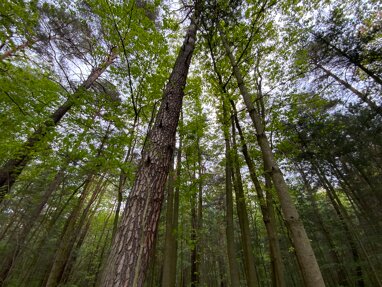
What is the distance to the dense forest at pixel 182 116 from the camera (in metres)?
2.95

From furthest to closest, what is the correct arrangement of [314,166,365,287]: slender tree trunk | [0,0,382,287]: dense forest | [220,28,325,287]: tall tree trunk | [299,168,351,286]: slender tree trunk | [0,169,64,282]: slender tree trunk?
[299,168,351,286]: slender tree trunk
[314,166,365,287]: slender tree trunk
[0,169,64,282]: slender tree trunk
[0,0,382,287]: dense forest
[220,28,325,287]: tall tree trunk

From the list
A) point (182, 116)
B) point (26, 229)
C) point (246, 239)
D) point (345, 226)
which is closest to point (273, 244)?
point (246, 239)

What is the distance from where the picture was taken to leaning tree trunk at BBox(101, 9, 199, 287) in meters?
1.59

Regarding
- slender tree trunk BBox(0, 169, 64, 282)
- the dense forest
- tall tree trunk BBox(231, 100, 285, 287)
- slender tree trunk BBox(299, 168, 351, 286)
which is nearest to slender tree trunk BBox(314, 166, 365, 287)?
the dense forest

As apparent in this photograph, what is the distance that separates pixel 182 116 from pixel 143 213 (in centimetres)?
760

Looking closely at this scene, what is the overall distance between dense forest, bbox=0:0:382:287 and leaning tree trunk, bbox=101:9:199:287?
0.01 m

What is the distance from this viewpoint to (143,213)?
1.94 meters

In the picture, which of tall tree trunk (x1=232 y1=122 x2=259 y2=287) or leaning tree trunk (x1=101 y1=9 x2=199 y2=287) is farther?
tall tree trunk (x1=232 y1=122 x2=259 y2=287)

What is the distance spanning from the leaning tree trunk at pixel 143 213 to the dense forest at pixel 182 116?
0.01 meters

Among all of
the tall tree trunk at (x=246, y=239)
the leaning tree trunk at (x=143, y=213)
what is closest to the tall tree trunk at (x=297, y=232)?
the leaning tree trunk at (x=143, y=213)

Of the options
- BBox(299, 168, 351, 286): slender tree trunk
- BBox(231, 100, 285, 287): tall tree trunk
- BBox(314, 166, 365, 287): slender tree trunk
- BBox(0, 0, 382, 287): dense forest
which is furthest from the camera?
BBox(299, 168, 351, 286): slender tree trunk

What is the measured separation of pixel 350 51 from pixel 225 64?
18.4 ft

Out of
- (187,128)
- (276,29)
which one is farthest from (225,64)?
(187,128)

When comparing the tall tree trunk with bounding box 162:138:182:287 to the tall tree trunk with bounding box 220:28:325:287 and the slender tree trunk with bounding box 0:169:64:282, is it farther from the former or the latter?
the tall tree trunk with bounding box 220:28:325:287
